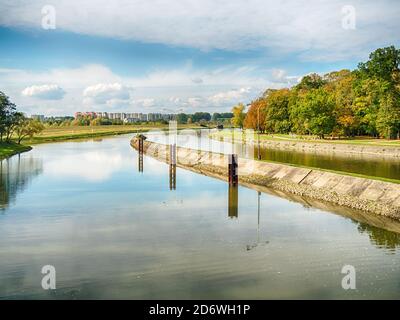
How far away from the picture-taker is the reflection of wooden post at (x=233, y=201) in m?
31.1

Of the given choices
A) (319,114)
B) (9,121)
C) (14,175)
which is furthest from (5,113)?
(319,114)

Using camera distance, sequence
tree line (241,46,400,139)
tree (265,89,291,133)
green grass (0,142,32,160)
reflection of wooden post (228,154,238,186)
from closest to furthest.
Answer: reflection of wooden post (228,154,238,186) < green grass (0,142,32,160) < tree line (241,46,400,139) < tree (265,89,291,133)

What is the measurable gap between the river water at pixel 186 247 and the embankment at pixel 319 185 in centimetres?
171

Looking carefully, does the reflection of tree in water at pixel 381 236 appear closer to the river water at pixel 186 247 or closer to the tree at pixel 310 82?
the river water at pixel 186 247

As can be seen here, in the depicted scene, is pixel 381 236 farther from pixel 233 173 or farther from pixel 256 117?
pixel 256 117

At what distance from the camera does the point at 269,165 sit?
1903 inches

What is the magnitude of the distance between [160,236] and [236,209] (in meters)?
9.52

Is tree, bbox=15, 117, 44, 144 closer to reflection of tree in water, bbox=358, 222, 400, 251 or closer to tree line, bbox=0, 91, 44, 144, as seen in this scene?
tree line, bbox=0, 91, 44, 144

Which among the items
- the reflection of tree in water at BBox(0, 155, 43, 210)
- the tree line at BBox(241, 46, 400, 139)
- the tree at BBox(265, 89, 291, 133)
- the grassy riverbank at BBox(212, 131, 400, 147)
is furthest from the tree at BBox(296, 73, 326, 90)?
the reflection of tree in water at BBox(0, 155, 43, 210)

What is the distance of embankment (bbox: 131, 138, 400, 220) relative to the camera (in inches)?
1184

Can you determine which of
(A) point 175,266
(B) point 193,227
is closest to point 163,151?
(B) point 193,227

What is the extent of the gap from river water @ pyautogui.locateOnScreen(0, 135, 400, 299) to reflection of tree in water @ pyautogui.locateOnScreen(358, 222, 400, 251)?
0.17ft

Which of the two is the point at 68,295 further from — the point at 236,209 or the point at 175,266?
the point at 236,209

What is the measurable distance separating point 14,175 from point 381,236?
4117cm
